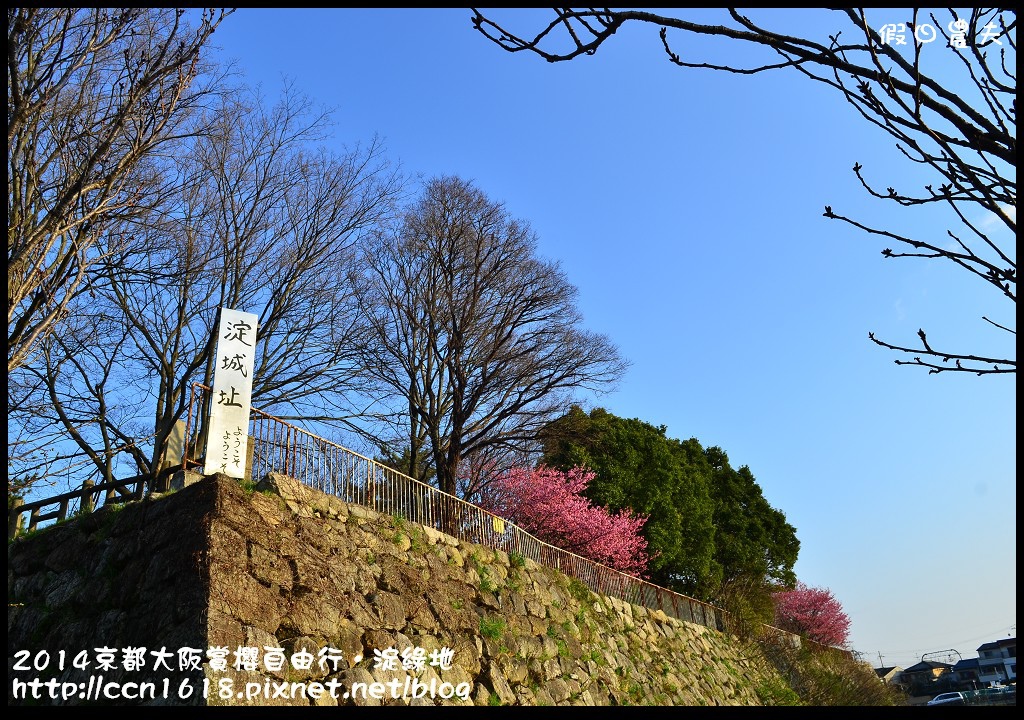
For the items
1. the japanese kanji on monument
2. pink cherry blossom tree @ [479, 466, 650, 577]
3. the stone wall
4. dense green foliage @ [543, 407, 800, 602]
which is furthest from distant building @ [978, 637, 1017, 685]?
the japanese kanji on monument

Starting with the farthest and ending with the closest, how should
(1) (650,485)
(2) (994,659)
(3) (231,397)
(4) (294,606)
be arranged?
(2) (994,659) → (1) (650,485) → (3) (231,397) → (4) (294,606)

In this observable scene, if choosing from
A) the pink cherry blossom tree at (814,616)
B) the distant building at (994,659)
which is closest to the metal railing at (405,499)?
the pink cherry blossom tree at (814,616)

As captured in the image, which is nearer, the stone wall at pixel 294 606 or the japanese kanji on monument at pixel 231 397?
the stone wall at pixel 294 606

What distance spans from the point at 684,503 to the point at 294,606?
51.0 feet

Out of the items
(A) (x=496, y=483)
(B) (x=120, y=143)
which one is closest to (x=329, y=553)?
(B) (x=120, y=143)

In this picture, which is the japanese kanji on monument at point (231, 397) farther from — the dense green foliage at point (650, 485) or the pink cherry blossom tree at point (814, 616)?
the pink cherry blossom tree at point (814, 616)

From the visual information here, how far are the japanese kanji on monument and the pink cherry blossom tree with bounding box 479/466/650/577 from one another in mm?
8750

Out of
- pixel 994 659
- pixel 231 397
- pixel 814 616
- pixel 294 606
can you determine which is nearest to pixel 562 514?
pixel 231 397

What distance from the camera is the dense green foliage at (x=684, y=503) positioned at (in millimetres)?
19938

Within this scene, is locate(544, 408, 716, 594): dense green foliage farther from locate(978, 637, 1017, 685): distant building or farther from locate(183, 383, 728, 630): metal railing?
locate(978, 637, 1017, 685): distant building

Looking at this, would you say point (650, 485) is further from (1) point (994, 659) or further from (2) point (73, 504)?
(1) point (994, 659)

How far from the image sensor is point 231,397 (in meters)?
9.55

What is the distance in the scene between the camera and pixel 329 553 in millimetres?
9273

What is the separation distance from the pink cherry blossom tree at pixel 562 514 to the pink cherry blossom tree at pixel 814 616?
1590cm
